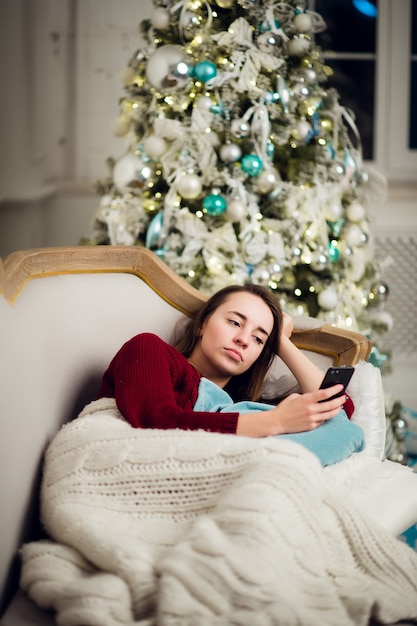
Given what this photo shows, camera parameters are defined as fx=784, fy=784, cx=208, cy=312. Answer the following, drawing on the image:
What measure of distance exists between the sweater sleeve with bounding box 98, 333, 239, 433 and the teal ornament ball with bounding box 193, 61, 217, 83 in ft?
3.62

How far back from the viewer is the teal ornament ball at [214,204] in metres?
2.51

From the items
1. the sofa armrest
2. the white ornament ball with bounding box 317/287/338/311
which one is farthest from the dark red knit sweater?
the white ornament ball with bounding box 317/287/338/311

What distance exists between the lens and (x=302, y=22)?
2590 millimetres

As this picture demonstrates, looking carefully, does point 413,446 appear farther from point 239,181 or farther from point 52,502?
point 52,502

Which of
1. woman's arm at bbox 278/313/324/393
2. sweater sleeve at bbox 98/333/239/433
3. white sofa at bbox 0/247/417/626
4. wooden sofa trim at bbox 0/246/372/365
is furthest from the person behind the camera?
woman's arm at bbox 278/313/324/393

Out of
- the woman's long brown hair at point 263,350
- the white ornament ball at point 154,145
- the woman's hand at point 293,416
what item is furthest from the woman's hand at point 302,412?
the white ornament ball at point 154,145

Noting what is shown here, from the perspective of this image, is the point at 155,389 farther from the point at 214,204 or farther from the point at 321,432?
the point at 214,204

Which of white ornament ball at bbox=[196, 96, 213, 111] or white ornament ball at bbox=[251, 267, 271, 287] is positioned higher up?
white ornament ball at bbox=[196, 96, 213, 111]

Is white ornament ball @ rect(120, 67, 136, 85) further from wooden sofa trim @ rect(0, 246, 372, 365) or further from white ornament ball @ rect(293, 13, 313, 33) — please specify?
wooden sofa trim @ rect(0, 246, 372, 365)

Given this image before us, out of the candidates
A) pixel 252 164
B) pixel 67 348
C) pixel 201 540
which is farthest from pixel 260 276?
pixel 201 540

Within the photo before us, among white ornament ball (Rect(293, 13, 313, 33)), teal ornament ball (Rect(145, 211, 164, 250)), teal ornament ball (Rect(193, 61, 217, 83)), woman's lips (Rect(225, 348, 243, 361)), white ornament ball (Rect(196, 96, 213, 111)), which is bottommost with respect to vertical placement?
woman's lips (Rect(225, 348, 243, 361))

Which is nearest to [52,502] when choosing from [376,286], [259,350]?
[259,350]

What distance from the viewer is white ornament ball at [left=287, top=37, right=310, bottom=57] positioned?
8.52ft

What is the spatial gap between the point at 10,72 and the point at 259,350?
2.50 m
